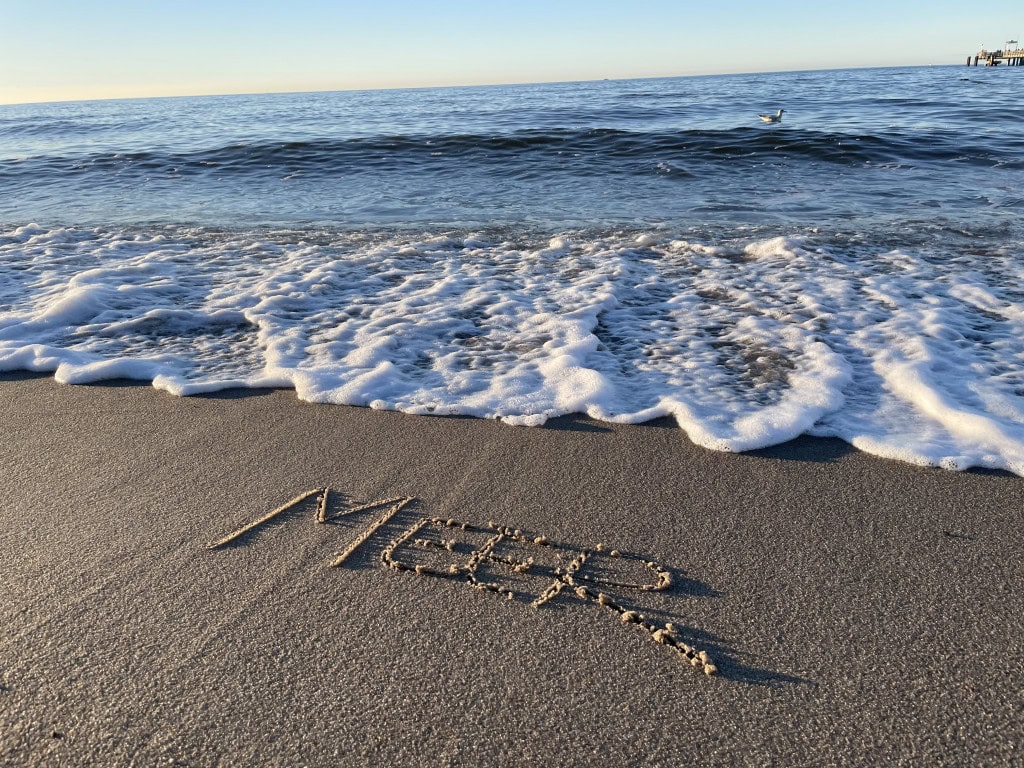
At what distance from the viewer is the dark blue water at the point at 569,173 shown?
7719 millimetres

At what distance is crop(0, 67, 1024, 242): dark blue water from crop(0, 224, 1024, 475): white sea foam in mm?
1761

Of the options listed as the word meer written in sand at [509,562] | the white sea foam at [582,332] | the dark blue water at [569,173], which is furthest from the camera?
the dark blue water at [569,173]

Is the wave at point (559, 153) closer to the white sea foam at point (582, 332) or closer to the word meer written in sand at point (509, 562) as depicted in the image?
the white sea foam at point (582, 332)

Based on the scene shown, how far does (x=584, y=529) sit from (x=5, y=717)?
1539mm

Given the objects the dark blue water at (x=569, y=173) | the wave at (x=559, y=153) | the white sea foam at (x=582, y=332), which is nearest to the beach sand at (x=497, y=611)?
the white sea foam at (x=582, y=332)

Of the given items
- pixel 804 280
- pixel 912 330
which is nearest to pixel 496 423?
pixel 912 330

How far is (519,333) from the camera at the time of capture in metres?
4.02

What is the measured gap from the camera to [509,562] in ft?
6.72

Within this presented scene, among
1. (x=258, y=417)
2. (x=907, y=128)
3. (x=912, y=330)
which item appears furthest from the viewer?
(x=907, y=128)

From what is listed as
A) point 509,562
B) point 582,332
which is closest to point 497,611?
point 509,562

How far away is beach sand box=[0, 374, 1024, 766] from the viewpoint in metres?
1.48

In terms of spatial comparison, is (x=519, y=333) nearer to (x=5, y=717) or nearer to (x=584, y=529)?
(x=584, y=529)

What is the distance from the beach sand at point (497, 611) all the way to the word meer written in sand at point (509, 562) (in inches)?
1.3

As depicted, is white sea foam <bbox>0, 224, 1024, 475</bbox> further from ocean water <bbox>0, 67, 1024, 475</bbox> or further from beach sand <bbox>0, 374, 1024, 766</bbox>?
beach sand <bbox>0, 374, 1024, 766</bbox>
